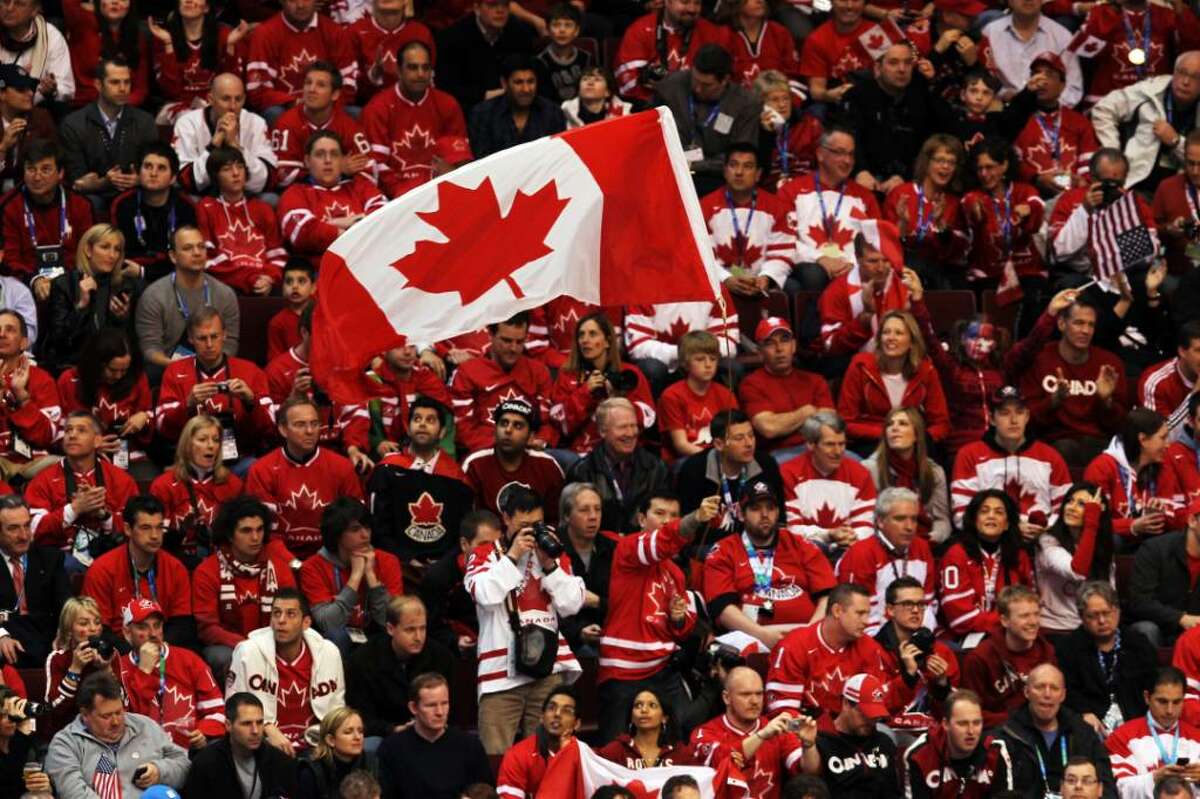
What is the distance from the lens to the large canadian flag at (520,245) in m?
11.4

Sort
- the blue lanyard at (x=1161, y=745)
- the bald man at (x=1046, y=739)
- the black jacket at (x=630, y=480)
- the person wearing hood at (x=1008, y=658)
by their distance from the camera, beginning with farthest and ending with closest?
the black jacket at (x=630, y=480), the person wearing hood at (x=1008, y=658), the blue lanyard at (x=1161, y=745), the bald man at (x=1046, y=739)

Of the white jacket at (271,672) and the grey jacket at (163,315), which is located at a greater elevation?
the grey jacket at (163,315)

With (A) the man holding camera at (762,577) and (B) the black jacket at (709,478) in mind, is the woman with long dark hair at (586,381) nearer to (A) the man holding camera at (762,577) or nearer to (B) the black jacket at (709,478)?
(B) the black jacket at (709,478)

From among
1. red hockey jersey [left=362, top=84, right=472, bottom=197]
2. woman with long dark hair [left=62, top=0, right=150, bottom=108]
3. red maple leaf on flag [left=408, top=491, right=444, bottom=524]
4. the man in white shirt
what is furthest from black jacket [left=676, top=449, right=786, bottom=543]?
the man in white shirt

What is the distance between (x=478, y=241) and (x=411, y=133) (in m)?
5.54

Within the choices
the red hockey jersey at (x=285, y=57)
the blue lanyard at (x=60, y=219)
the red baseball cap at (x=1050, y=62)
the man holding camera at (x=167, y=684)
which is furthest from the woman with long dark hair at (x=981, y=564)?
the red hockey jersey at (x=285, y=57)

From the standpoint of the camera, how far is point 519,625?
12938mm

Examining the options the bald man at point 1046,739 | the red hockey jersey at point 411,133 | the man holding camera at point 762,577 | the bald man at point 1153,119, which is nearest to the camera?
the bald man at point 1046,739

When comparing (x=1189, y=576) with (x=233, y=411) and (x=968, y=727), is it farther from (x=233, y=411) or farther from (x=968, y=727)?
(x=233, y=411)

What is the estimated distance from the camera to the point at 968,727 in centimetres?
1240

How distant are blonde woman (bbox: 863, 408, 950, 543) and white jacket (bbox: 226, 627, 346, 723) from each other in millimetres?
3261

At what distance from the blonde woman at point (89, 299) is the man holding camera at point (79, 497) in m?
1.10

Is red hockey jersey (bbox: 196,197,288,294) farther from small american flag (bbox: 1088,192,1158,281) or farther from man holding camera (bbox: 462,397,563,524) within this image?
small american flag (bbox: 1088,192,1158,281)

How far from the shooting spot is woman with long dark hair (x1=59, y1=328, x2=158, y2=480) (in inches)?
567
